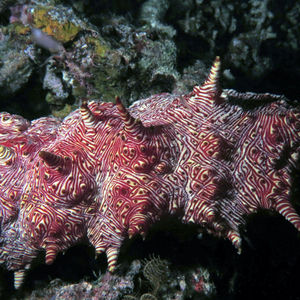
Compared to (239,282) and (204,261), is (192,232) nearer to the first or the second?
(204,261)

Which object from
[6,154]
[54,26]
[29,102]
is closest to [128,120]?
[6,154]

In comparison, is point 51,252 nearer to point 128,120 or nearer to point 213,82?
point 128,120

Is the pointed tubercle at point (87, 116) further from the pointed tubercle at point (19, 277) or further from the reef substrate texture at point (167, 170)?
the pointed tubercle at point (19, 277)

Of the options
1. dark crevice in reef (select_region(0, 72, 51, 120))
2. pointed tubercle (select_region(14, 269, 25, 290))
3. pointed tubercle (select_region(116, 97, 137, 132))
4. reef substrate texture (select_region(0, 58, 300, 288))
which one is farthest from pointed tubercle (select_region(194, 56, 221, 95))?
pointed tubercle (select_region(14, 269, 25, 290))

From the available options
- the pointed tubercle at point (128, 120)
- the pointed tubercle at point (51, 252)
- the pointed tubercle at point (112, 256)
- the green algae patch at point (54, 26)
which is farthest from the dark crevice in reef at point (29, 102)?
the pointed tubercle at point (112, 256)

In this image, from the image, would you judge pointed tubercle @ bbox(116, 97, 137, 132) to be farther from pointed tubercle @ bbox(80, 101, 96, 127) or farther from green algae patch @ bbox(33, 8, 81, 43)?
green algae patch @ bbox(33, 8, 81, 43)

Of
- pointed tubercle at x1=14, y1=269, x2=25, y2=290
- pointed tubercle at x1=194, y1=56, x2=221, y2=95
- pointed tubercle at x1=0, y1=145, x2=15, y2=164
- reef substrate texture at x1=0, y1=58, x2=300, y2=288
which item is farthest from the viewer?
pointed tubercle at x1=14, y1=269, x2=25, y2=290

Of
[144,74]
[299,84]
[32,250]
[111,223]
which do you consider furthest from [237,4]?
[32,250]

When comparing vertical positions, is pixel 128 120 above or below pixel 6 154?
above
